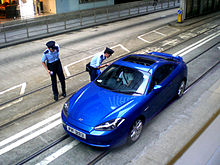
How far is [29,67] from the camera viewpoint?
35.6 ft

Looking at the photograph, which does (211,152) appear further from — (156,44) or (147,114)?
(156,44)

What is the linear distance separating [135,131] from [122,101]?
2.29 ft

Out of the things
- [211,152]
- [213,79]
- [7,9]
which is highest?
[7,9]

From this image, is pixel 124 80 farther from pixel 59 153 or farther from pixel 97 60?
pixel 59 153

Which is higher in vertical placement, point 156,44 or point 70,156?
point 156,44

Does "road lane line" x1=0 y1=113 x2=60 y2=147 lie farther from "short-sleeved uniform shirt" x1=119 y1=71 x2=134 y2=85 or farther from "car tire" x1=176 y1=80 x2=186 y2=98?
"car tire" x1=176 y1=80 x2=186 y2=98

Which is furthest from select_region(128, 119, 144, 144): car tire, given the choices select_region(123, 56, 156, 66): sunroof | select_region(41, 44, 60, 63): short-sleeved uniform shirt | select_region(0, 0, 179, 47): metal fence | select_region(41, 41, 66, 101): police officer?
select_region(0, 0, 179, 47): metal fence

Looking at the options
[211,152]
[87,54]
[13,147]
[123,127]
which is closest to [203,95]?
[211,152]

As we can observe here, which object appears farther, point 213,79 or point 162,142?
point 213,79

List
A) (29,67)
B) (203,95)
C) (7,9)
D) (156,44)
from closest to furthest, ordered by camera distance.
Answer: (203,95) < (29,67) < (156,44) < (7,9)

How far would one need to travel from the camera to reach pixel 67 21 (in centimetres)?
2097

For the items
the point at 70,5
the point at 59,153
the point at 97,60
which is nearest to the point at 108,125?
the point at 59,153

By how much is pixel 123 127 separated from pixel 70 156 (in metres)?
1.25

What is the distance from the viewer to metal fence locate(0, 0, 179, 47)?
16.4 meters
